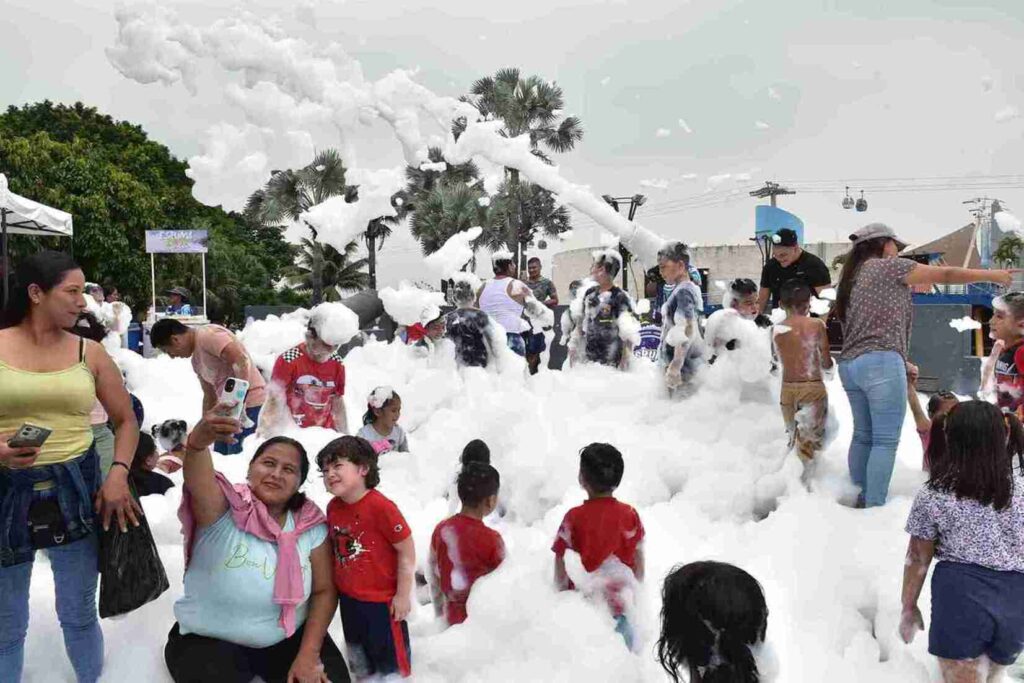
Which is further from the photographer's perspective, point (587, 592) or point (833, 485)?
point (833, 485)

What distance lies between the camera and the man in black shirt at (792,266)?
486cm

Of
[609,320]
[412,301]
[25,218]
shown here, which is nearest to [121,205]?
[25,218]

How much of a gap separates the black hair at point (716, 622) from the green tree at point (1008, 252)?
25332mm

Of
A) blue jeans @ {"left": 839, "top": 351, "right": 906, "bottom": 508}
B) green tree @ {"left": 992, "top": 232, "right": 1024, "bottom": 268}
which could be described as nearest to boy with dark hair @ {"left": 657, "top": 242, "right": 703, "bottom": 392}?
blue jeans @ {"left": 839, "top": 351, "right": 906, "bottom": 508}

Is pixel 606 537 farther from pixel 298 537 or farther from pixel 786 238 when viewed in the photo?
pixel 786 238

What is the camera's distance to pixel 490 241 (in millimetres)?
26344

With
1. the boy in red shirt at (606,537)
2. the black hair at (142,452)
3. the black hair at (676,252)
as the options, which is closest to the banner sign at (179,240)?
the black hair at (676,252)

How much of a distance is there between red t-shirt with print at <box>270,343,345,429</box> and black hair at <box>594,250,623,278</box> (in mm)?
2378

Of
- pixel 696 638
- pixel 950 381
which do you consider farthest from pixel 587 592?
pixel 950 381

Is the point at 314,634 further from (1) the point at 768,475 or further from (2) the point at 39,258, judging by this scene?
(1) the point at 768,475

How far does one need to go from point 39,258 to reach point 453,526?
1614 millimetres

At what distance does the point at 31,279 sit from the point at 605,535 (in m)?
2.05

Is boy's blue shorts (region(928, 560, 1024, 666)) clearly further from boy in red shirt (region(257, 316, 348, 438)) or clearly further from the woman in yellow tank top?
boy in red shirt (region(257, 316, 348, 438))

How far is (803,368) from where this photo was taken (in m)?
4.45
